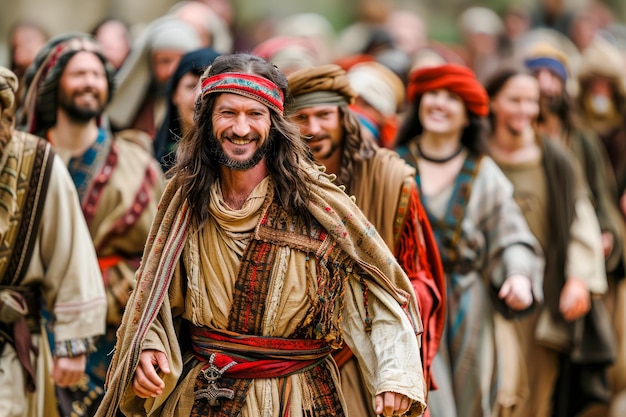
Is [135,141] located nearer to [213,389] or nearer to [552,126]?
[552,126]

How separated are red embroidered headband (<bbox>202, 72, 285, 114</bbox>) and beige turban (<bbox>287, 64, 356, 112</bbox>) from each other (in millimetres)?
1745

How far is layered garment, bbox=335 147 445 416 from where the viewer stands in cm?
832

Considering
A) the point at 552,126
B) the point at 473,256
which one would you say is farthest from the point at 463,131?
the point at 552,126

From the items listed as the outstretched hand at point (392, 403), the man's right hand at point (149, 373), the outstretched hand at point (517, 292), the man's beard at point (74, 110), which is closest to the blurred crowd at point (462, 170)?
the man's beard at point (74, 110)

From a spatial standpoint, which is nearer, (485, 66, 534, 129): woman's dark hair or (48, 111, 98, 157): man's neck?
(48, 111, 98, 157): man's neck

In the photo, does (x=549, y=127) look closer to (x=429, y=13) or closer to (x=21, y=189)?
(x=21, y=189)

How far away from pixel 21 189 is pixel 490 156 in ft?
12.3

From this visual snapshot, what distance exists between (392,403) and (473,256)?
11.2ft

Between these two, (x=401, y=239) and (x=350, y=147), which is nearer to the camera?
(x=401, y=239)

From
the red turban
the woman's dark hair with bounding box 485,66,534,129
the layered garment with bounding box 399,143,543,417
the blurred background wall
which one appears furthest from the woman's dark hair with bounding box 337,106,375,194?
the blurred background wall

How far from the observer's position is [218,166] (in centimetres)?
702

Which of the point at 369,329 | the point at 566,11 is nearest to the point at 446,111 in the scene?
the point at 369,329

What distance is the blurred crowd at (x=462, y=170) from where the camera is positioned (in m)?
9.85

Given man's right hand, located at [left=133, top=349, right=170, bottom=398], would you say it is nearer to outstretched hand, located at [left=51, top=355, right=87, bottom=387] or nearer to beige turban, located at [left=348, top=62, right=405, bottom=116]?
outstretched hand, located at [left=51, top=355, right=87, bottom=387]
